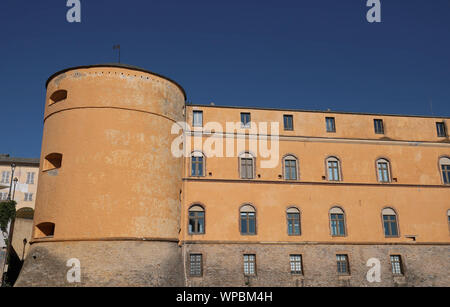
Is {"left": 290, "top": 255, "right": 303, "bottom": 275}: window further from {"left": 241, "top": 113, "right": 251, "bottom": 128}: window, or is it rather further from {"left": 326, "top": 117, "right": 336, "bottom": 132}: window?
{"left": 326, "top": 117, "right": 336, "bottom": 132}: window

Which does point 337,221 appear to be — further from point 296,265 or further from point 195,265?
point 195,265

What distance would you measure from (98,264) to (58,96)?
10625 mm

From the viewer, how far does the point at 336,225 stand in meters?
25.5

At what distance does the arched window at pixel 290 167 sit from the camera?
85.5 ft

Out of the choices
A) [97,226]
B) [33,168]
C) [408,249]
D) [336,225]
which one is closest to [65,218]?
[97,226]

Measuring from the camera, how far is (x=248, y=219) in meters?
24.7

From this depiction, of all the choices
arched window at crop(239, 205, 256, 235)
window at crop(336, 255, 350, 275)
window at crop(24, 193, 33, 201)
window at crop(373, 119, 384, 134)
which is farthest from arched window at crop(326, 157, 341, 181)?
window at crop(24, 193, 33, 201)

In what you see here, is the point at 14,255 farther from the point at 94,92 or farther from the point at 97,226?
the point at 94,92

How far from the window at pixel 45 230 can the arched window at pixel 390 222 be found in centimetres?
2062

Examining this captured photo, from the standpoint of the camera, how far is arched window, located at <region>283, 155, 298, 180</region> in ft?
85.5

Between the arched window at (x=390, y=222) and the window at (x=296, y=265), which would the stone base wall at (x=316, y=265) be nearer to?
the window at (x=296, y=265)

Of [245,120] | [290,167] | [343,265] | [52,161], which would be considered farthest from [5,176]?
[343,265]

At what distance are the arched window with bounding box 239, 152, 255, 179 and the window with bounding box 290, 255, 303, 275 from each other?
571cm
